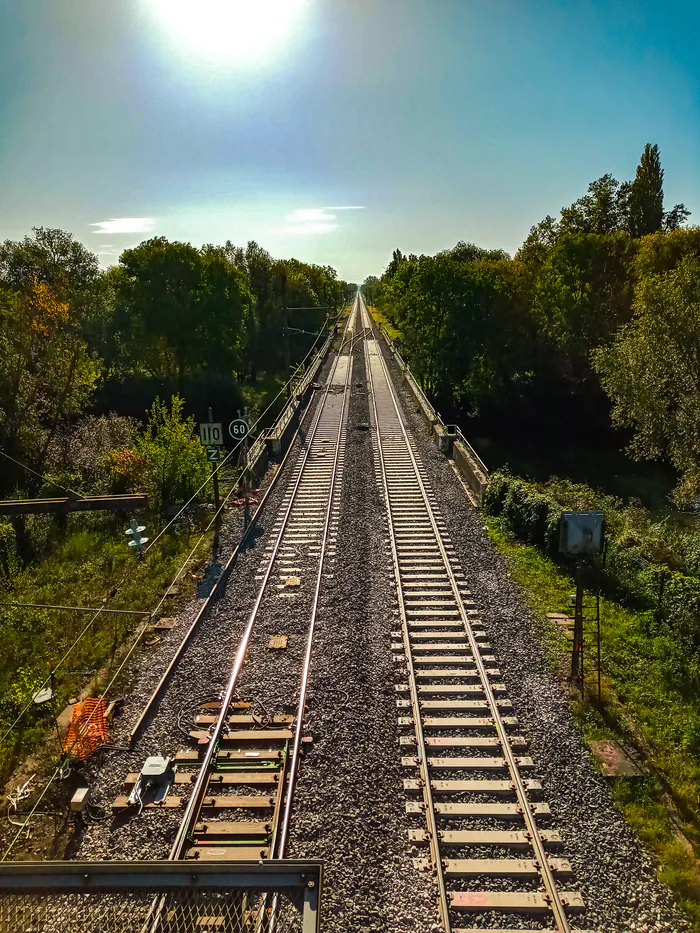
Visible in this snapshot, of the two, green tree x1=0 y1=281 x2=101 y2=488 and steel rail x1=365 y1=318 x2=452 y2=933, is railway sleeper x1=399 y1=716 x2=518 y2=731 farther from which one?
green tree x1=0 y1=281 x2=101 y2=488

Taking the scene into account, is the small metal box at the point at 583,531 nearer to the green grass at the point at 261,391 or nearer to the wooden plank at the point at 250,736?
the wooden plank at the point at 250,736

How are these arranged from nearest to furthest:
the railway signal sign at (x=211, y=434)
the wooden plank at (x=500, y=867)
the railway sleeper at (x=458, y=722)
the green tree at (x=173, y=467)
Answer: the wooden plank at (x=500, y=867), the railway sleeper at (x=458, y=722), the railway signal sign at (x=211, y=434), the green tree at (x=173, y=467)

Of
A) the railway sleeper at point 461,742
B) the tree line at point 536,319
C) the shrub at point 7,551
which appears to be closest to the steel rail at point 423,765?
the railway sleeper at point 461,742

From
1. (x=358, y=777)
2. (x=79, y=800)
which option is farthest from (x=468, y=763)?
(x=79, y=800)

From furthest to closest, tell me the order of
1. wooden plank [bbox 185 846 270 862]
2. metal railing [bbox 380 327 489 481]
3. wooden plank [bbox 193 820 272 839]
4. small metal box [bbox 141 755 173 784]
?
metal railing [bbox 380 327 489 481], small metal box [bbox 141 755 173 784], wooden plank [bbox 193 820 272 839], wooden plank [bbox 185 846 270 862]

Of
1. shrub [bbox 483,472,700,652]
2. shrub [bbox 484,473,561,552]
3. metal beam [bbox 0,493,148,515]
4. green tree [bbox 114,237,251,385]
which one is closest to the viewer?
shrub [bbox 483,472,700,652]

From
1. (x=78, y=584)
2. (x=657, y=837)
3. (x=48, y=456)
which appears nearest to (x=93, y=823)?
(x=657, y=837)

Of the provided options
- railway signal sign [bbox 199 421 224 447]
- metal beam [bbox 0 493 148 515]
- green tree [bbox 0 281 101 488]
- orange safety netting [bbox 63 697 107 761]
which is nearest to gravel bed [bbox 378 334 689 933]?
orange safety netting [bbox 63 697 107 761]
